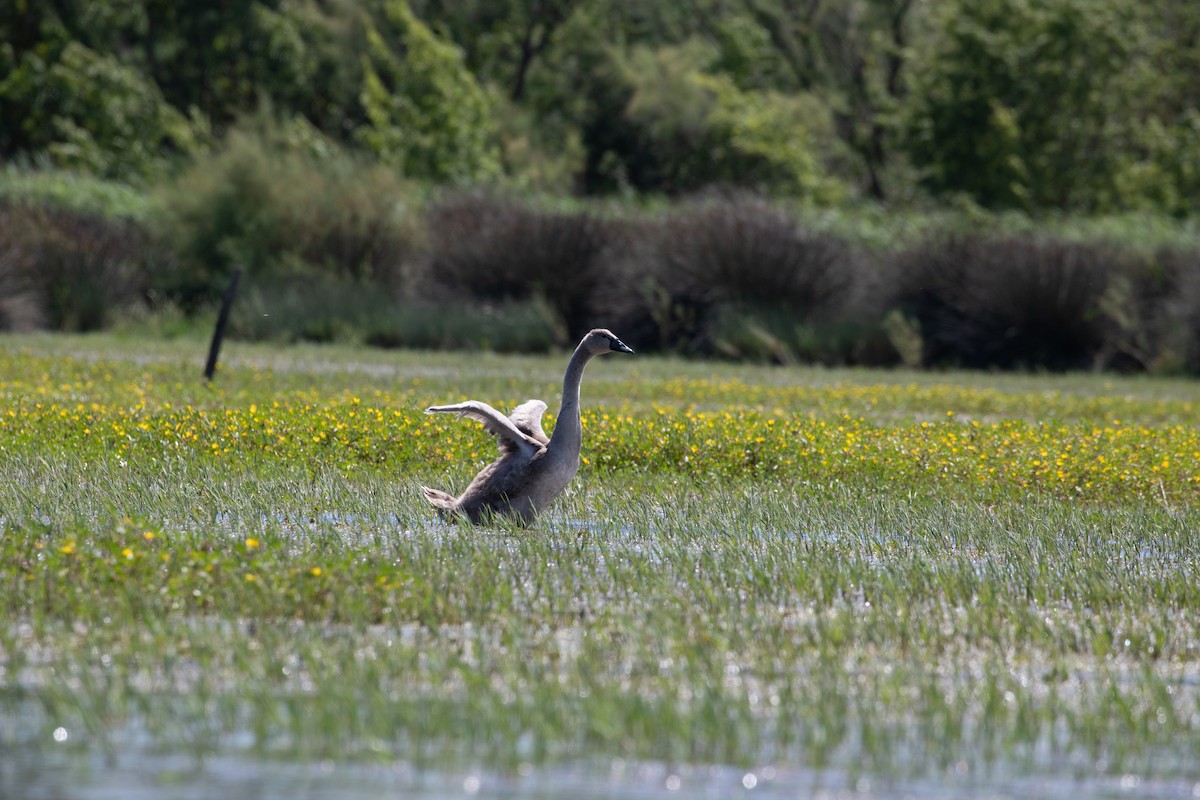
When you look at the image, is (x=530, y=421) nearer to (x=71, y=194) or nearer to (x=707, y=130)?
(x=71, y=194)

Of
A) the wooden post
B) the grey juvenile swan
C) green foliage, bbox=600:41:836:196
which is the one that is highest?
the grey juvenile swan

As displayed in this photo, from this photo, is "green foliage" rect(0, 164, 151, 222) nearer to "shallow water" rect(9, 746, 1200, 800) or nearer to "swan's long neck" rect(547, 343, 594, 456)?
"swan's long neck" rect(547, 343, 594, 456)

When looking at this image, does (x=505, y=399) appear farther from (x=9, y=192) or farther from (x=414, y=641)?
(x=9, y=192)

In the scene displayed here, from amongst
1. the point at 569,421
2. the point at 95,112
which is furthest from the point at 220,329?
the point at 95,112

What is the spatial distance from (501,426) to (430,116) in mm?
38379

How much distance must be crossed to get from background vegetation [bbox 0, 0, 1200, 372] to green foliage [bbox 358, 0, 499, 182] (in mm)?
98

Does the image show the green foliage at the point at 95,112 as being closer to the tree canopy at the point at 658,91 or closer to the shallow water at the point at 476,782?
the tree canopy at the point at 658,91

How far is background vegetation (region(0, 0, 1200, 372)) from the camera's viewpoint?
3241 centimetres

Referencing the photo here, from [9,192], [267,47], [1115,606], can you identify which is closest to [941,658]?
[1115,606]

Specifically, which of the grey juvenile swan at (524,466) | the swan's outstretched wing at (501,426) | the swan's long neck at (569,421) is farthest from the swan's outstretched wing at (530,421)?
the swan's long neck at (569,421)

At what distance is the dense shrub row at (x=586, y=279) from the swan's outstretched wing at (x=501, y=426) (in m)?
21.2

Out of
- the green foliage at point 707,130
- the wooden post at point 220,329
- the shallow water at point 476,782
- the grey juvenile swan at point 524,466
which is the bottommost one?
the green foliage at point 707,130

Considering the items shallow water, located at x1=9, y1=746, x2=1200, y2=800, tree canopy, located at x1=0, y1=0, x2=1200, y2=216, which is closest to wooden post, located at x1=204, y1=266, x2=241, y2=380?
shallow water, located at x1=9, y1=746, x2=1200, y2=800

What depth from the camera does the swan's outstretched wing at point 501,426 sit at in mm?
10117
